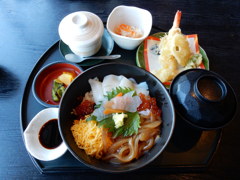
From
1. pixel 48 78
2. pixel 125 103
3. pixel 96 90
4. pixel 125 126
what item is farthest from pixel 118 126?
pixel 48 78

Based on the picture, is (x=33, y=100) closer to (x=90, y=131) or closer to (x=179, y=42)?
(x=90, y=131)

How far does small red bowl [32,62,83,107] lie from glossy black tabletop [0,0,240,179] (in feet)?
0.67

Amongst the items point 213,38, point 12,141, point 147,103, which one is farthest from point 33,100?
point 213,38

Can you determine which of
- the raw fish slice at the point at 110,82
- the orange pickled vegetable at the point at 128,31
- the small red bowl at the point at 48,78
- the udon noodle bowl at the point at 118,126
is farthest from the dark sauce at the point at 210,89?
the small red bowl at the point at 48,78

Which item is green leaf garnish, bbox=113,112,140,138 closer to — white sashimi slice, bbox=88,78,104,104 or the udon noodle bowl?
the udon noodle bowl

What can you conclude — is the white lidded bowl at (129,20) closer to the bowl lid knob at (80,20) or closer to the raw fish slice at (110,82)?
the bowl lid knob at (80,20)

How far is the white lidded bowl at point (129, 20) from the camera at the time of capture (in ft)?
5.24

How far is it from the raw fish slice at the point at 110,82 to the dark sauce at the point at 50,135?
42cm

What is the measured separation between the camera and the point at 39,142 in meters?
1.22

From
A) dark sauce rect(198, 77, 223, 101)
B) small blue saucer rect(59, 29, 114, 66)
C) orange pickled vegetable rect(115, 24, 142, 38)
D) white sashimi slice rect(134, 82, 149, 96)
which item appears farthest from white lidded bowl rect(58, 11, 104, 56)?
dark sauce rect(198, 77, 223, 101)

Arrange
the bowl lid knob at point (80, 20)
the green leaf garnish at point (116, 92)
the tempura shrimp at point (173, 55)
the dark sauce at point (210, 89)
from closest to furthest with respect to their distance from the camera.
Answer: the dark sauce at point (210, 89), the green leaf garnish at point (116, 92), the bowl lid knob at point (80, 20), the tempura shrimp at point (173, 55)

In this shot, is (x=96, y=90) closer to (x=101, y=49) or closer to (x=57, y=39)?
(x=101, y=49)

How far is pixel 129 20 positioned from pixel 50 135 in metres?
1.23

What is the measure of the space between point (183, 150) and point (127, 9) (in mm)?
1283
